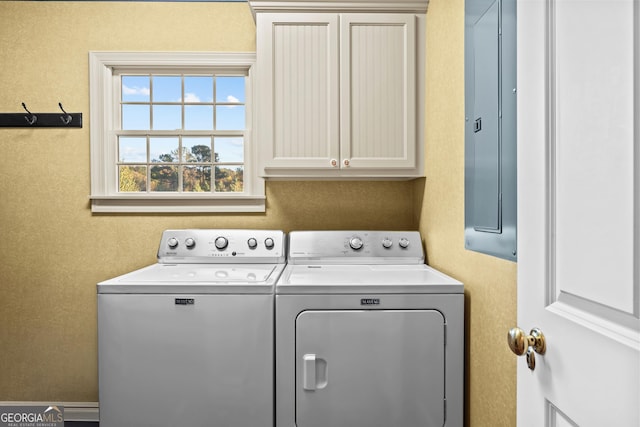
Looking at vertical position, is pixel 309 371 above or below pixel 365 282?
below

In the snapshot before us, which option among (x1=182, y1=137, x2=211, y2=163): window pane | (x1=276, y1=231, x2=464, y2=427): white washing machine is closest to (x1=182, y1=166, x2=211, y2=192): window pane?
(x1=182, y1=137, x2=211, y2=163): window pane

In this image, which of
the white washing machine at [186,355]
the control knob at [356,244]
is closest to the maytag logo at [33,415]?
the white washing machine at [186,355]

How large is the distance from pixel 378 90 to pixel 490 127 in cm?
91

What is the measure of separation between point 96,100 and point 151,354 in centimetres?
164

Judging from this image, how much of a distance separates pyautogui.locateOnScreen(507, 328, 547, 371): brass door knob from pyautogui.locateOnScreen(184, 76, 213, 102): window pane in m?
2.23

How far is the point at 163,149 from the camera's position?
2490mm

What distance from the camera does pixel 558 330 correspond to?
2.32 feet

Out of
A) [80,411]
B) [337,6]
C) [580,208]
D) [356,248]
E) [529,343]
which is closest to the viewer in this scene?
[580,208]

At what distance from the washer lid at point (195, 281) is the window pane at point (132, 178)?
80cm

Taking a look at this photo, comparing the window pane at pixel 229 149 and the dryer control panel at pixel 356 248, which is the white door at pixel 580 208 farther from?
the window pane at pixel 229 149

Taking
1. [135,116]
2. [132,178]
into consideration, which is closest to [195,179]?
[132,178]

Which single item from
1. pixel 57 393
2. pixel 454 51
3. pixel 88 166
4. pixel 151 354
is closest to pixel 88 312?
pixel 57 393

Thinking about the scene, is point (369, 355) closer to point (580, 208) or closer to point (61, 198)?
point (580, 208)

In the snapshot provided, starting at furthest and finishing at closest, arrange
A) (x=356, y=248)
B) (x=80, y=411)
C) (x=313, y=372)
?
(x=80, y=411) → (x=356, y=248) → (x=313, y=372)
